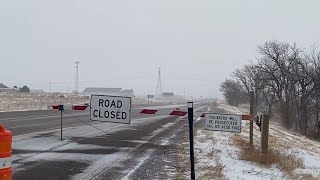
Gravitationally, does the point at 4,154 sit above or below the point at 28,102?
above

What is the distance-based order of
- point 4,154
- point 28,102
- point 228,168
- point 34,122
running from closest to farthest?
point 4,154
point 228,168
point 34,122
point 28,102

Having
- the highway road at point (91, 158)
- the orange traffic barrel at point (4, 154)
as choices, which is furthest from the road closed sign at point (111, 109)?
the orange traffic barrel at point (4, 154)

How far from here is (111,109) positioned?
936cm

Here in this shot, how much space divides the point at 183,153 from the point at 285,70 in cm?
5176

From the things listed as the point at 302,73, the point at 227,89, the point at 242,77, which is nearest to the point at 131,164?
the point at 302,73

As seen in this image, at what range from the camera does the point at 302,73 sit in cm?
5903

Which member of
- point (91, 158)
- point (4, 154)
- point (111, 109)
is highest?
point (111, 109)

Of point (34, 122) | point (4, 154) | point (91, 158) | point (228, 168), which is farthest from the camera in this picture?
point (34, 122)

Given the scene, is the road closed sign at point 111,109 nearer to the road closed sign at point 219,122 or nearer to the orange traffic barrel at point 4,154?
the road closed sign at point 219,122

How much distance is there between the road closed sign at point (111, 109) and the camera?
30.4 feet

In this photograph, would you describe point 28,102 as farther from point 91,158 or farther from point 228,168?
point 228,168

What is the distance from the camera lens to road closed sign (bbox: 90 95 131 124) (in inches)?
364

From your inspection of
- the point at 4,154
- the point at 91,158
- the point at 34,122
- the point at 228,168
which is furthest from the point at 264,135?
the point at 34,122

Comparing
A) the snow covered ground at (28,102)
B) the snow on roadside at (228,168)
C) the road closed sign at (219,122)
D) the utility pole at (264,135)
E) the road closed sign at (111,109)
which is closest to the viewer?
the road closed sign at (111,109)
